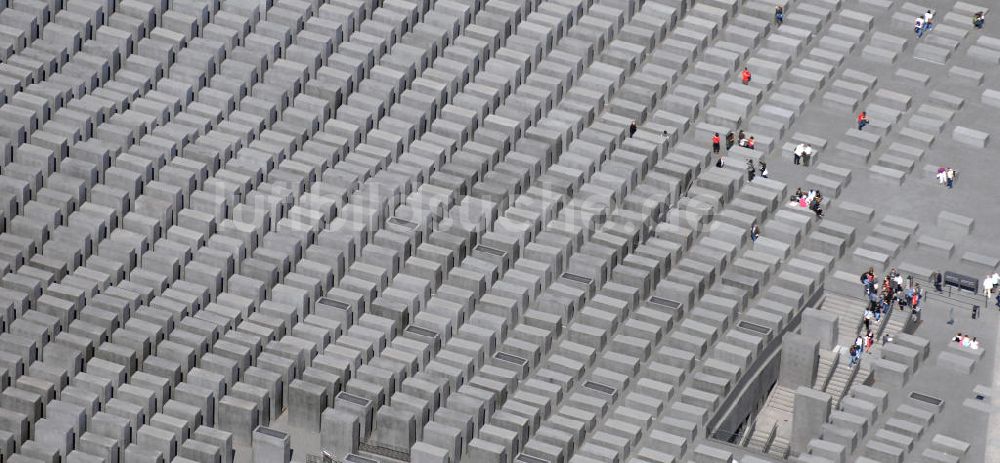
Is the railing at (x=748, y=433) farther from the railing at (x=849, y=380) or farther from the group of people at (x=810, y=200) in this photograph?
the group of people at (x=810, y=200)

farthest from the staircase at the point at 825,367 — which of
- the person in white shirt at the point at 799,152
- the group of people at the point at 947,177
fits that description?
the group of people at the point at 947,177

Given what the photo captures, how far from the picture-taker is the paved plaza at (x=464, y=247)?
16925cm

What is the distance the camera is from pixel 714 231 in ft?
610

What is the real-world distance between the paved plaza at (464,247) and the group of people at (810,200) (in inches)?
9.7

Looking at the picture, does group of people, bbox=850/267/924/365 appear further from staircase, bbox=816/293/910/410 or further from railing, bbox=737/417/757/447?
railing, bbox=737/417/757/447

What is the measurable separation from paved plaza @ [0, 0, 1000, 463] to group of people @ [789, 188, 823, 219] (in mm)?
247

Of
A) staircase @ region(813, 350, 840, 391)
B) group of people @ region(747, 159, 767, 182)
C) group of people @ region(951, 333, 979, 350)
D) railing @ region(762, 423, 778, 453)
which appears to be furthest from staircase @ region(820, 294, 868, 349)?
group of people @ region(747, 159, 767, 182)

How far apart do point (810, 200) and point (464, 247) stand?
22.2m

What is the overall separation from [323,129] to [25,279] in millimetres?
23509

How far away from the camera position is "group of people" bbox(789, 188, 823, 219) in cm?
18888

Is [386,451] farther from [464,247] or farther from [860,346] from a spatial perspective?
[860,346]

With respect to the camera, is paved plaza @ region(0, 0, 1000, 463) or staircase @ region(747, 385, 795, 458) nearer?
paved plaza @ region(0, 0, 1000, 463)

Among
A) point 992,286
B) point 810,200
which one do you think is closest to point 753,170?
point 810,200

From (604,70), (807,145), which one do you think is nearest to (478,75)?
(604,70)
